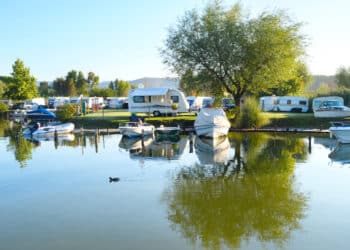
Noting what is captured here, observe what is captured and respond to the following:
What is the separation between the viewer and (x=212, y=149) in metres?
Result: 24.8

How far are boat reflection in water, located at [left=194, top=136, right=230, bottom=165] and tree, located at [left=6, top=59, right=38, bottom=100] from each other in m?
44.2

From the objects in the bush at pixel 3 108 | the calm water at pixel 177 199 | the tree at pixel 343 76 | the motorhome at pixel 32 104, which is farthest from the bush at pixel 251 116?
the bush at pixel 3 108

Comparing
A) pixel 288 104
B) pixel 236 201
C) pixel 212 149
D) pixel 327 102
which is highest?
pixel 327 102

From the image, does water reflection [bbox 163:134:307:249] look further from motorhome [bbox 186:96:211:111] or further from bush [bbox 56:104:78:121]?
motorhome [bbox 186:96:211:111]

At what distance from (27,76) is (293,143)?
169ft

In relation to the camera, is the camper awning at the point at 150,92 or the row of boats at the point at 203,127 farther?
the camper awning at the point at 150,92

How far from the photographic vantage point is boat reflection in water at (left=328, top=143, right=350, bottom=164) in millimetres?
20833

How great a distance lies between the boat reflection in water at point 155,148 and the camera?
887 inches

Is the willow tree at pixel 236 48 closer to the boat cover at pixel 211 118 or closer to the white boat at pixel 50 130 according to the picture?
the boat cover at pixel 211 118

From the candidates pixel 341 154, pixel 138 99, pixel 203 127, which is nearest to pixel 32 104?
pixel 138 99

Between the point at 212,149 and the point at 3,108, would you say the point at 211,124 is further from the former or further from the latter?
the point at 3,108

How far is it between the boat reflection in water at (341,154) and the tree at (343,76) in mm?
37317

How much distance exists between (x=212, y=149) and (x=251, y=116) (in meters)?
10.7

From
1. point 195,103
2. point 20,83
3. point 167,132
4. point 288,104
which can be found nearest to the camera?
point 167,132
